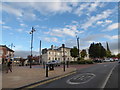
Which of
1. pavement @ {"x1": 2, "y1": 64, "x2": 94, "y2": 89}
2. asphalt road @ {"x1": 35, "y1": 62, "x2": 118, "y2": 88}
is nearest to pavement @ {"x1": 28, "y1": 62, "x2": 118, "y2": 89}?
asphalt road @ {"x1": 35, "y1": 62, "x2": 118, "y2": 88}

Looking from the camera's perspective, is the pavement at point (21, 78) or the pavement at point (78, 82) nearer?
the pavement at point (78, 82)

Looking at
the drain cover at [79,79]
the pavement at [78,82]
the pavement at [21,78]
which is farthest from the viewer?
the drain cover at [79,79]

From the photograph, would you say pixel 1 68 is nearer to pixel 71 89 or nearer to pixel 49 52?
pixel 71 89

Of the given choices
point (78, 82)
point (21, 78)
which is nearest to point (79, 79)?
point (78, 82)

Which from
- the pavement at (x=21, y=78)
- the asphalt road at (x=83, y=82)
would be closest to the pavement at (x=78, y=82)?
the asphalt road at (x=83, y=82)

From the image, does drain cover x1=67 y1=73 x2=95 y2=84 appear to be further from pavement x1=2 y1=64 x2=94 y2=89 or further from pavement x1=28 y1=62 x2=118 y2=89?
pavement x1=2 y1=64 x2=94 y2=89

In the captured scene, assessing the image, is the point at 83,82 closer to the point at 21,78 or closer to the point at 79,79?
the point at 79,79

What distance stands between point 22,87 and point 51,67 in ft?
42.1

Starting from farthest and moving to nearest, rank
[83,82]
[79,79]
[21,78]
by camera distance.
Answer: [21,78]
[79,79]
[83,82]

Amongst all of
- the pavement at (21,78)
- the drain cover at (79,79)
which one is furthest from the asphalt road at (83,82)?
the pavement at (21,78)

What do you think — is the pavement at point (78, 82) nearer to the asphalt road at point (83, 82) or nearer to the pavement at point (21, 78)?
the asphalt road at point (83, 82)

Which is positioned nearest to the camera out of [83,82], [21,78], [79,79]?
[83,82]

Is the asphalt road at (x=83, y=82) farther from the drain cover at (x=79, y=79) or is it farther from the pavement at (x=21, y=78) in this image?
the pavement at (x=21, y=78)

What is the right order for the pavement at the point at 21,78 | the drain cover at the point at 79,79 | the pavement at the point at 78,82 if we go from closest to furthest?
the pavement at the point at 78,82, the pavement at the point at 21,78, the drain cover at the point at 79,79
